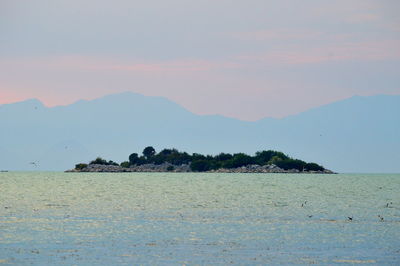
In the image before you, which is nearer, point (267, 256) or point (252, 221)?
point (267, 256)

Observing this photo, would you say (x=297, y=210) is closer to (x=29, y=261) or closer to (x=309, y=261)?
(x=309, y=261)

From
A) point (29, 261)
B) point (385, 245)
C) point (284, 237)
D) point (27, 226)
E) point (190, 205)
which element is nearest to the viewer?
point (29, 261)

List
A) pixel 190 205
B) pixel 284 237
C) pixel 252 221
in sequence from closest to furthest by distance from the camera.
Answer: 1. pixel 284 237
2. pixel 252 221
3. pixel 190 205

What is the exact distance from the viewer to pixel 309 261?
46281 millimetres

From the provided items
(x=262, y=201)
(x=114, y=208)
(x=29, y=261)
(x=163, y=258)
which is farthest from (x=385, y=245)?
(x=262, y=201)

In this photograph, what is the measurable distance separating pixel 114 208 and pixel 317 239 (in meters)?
36.5

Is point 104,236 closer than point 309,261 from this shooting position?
No

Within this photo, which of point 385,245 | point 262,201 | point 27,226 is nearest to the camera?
point 385,245

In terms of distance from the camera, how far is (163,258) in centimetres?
4672

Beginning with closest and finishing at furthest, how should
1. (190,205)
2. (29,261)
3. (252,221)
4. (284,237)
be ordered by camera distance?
(29,261), (284,237), (252,221), (190,205)

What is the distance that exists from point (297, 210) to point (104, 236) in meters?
34.9

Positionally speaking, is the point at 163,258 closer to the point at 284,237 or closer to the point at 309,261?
the point at 309,261

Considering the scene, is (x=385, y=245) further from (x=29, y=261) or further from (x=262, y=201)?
(x=262, y=201)

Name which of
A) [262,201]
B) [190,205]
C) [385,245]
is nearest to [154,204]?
[190,205]
